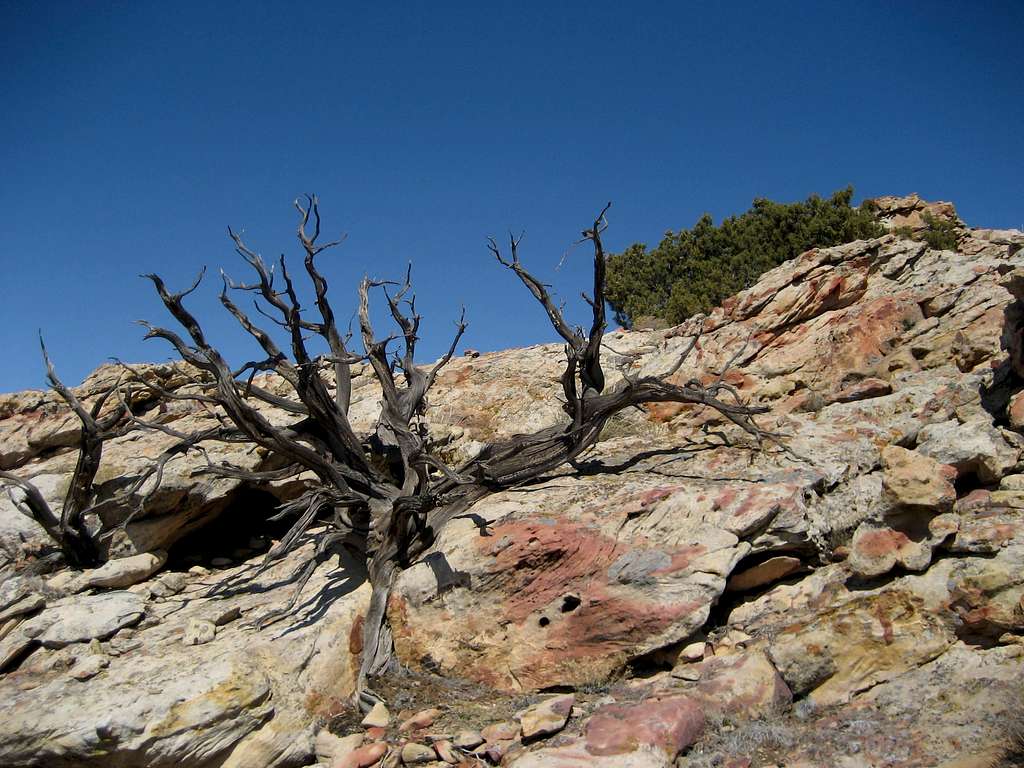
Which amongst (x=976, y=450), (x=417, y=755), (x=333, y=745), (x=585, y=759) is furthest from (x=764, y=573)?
(x=333, y=745)

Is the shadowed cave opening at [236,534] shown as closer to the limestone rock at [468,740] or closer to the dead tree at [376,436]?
the dead tree at [376,436]

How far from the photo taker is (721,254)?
2973cm

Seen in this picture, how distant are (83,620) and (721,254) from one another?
2670 centimetres

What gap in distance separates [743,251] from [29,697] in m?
27.4

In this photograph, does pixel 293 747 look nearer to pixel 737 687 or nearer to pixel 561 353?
pixel 737 687

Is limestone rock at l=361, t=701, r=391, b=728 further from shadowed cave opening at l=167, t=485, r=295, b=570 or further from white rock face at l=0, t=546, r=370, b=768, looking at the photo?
shadowed cave opening at l=167, t=485, r=295, b=570

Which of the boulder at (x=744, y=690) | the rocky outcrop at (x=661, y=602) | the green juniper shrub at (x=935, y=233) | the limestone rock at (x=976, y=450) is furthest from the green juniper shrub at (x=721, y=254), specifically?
the boulder at (x=744, y=690)

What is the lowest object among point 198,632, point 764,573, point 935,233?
point 764,573

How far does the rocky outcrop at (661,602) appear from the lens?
23.0 feet

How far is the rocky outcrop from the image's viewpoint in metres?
7.00

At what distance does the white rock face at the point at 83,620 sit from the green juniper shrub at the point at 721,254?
67.1ft

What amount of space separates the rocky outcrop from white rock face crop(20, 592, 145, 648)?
0.13 feet

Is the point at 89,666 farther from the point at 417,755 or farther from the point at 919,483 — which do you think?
the point at 919,483

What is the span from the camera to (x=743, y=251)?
94.3ft
